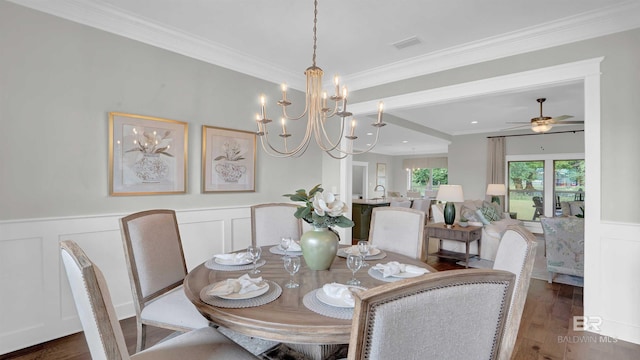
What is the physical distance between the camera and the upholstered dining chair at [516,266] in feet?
3.25

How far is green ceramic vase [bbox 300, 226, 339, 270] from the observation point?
1.65 metres

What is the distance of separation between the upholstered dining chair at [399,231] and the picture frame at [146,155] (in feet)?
6.11

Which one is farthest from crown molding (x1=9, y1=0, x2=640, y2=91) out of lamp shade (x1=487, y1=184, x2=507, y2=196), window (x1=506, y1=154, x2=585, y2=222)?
window (x1=506, y1=154, x2=585, y2=222)

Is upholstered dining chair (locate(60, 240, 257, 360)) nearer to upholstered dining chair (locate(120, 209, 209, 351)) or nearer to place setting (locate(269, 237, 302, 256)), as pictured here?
upholstered dining chair (locate(120, 209, 209, 351))

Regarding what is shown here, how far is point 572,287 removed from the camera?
3570 millimetres

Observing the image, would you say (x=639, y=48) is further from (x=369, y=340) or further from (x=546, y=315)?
(x=369, y=340)

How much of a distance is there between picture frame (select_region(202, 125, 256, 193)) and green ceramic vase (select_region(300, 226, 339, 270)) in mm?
1830

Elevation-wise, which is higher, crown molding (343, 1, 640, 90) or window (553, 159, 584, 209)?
crown molding (343, 1, 640, 90)

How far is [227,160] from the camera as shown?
3293 mm

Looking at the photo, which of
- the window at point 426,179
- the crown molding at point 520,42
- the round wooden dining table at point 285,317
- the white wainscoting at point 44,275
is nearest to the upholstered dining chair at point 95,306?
the round wooden dining table at point 285,317

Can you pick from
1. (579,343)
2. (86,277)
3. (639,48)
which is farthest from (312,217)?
(639,48)

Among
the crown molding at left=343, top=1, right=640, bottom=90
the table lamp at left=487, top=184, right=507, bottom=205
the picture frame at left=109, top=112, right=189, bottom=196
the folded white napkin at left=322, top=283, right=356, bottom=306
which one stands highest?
the crown molding at left=343, top=1, right=640, bottom=90

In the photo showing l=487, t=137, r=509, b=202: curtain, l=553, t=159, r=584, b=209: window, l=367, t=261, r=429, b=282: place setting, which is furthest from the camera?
l=487, t=137, r=509, b=202: curtain

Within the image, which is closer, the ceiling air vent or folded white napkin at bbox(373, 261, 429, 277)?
folded white napkin at bbox(373, 261, 429, 277)
